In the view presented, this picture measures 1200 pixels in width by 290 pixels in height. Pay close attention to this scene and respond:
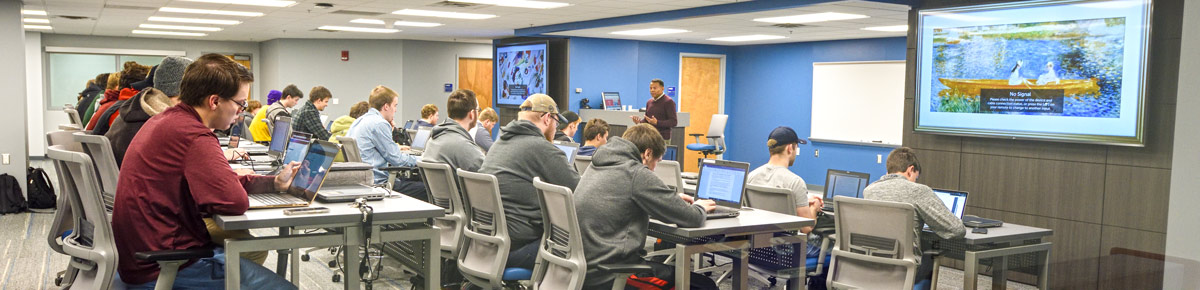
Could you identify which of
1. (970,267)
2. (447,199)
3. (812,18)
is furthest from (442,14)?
(970,267)

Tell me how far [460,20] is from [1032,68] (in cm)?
728

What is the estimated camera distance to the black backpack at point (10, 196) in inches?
323

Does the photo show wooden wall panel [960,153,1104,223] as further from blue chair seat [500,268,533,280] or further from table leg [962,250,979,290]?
blue chair seat [500,268,533,280]

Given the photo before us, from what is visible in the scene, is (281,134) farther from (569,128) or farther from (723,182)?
(723,182)

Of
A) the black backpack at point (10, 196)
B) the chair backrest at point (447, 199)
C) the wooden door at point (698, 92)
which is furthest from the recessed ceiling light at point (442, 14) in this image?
the chair backrest at point (447, 199)

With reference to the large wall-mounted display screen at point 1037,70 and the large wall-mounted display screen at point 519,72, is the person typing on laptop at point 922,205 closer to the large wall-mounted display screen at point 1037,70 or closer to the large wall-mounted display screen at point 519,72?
the large wall-mounted display screen at point 1037,70

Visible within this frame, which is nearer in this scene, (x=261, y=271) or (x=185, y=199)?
(x=185, y=199)

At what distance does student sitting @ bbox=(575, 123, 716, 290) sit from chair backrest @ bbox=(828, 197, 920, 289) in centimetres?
82

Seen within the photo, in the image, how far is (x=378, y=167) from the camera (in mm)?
5816

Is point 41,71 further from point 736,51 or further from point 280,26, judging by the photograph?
point 736,51

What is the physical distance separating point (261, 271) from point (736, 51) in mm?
12001

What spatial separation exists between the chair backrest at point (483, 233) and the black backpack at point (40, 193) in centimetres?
651

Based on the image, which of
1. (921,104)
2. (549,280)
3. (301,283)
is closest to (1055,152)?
(921,104)

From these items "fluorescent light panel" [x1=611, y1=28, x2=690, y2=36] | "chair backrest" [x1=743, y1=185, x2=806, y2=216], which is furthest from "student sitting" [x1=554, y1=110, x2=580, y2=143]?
"fluorescent light panel" [x1=611, y1=28, x2=690, y2=36]
